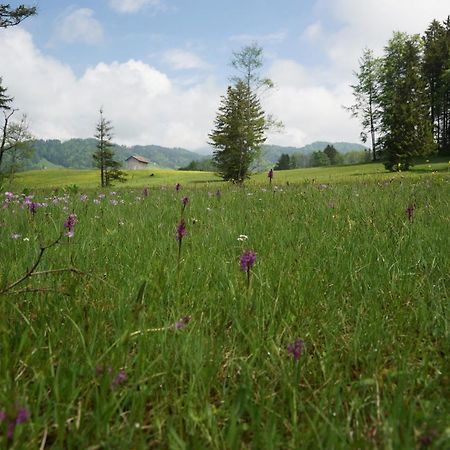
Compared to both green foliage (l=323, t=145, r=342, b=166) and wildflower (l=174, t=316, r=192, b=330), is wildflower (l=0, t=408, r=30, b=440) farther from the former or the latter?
green foliage (l=323, t=145, r=342, b=166)

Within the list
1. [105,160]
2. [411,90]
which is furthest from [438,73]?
[105,160]

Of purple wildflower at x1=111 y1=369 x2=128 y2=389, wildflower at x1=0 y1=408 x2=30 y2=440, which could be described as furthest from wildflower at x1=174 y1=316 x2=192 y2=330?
wildflower at x1=0 y1=408 x2=30 y2=440

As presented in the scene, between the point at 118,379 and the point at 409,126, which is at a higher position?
the point at 409,126

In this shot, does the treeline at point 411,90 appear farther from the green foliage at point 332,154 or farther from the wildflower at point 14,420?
the green foliage at point 332,154

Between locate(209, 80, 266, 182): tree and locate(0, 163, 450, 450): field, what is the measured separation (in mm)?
39813

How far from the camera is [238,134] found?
44438mm

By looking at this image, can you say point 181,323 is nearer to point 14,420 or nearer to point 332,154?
point 14,420

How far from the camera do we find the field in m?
0.98

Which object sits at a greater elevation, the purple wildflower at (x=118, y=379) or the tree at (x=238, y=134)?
the tree at (x=238, y=134)

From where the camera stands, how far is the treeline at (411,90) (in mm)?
41594

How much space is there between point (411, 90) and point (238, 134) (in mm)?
22056

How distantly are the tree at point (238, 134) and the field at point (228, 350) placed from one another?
39813 mm

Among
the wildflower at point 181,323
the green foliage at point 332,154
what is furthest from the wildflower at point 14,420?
the green foliage at point 332,154

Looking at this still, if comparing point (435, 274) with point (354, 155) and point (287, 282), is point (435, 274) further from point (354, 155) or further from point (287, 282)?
point (354, 155)
